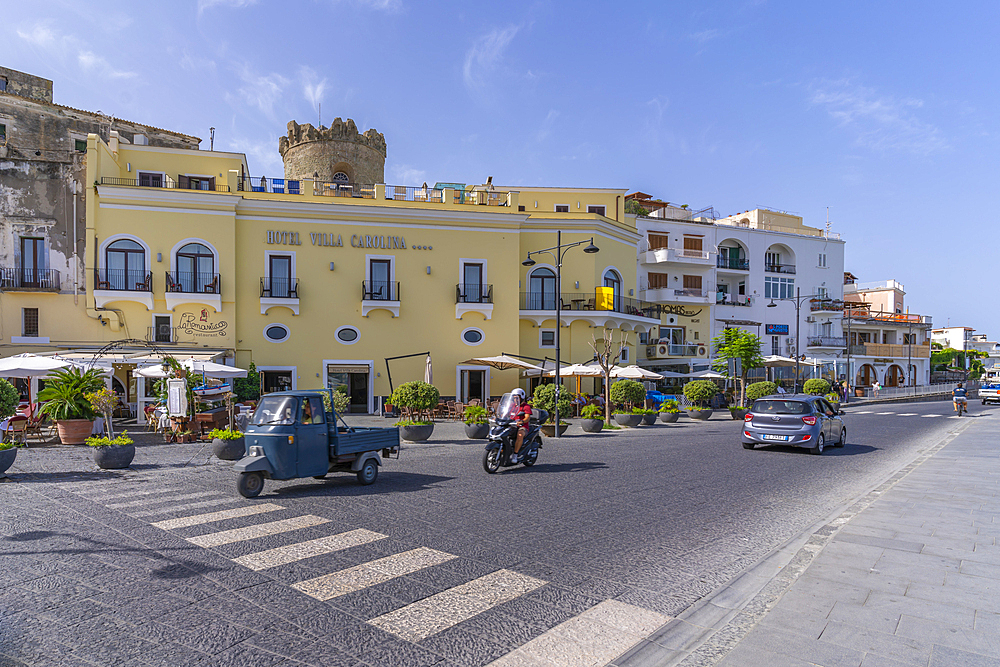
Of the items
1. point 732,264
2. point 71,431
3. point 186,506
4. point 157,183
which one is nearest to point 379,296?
point 157,183

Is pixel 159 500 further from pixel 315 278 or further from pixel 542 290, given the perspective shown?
pixel 542 290

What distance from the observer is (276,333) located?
28359mm

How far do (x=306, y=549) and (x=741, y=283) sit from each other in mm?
48579

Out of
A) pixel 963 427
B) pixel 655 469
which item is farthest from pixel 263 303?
pixel 963 427

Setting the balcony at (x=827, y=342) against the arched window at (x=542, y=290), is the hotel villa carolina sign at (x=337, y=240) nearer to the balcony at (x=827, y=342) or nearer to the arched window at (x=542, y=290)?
the arched window at (x=542, y=290)

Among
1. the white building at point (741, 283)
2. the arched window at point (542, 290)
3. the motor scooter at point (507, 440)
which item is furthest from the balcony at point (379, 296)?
the white building at point (741, 283)

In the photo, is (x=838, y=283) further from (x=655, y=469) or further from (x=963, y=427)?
(x=655, y=469)

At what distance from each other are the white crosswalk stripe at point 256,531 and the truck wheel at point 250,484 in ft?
5.58

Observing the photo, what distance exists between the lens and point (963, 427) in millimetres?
24438

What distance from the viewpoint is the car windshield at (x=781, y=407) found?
52.1 feet

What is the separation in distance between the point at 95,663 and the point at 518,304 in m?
27.6

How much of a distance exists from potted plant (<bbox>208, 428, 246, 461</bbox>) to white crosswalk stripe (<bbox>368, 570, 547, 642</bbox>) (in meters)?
9.74

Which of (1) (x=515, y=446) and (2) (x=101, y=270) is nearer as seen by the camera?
(1) (x=515, y=446)

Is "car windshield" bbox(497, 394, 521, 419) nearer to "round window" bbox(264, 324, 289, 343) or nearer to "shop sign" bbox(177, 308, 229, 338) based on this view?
"round window" bbox(264, 324, 289, 343)
